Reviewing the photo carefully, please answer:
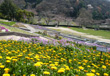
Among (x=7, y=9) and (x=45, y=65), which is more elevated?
(x=7, y=9)

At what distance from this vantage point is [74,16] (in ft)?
305

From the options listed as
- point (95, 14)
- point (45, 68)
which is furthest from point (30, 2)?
point (45, 68)

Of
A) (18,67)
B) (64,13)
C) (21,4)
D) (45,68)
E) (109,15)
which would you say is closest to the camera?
(18,67)

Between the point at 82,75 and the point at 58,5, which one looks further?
the point at 58,5

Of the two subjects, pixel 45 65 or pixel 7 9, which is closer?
pixel 45 65

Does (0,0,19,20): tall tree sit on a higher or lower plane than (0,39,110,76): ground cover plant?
higher

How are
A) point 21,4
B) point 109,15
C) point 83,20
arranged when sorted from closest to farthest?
point 83,20 < point 109,15 < point 21,4

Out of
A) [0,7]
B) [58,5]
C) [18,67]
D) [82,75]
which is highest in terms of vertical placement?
[58,5]

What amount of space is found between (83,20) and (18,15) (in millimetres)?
35201

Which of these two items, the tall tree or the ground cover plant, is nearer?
the ground cover plant

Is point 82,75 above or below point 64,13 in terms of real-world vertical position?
below

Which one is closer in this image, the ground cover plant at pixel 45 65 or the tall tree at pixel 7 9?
the ground cover plant at pixel 45 65

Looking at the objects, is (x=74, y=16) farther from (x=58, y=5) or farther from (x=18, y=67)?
(x=18, y=67)

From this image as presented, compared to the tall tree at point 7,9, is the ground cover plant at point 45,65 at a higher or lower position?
lower
